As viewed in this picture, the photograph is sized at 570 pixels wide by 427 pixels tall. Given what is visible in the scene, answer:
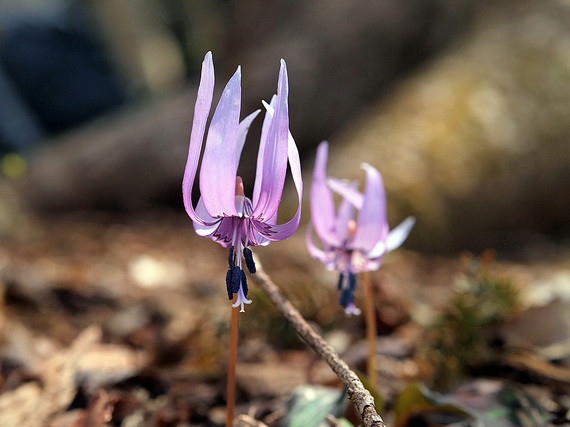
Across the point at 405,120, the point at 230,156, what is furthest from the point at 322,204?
the point at 405,120

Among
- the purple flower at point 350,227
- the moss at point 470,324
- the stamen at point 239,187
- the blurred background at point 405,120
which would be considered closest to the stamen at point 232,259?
the stamen at point 239,187

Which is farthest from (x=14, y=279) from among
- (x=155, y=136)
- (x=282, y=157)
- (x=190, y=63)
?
(x=190, y=63)

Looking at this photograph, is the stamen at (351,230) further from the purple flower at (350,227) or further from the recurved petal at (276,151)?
the recurved petal at (276,151)

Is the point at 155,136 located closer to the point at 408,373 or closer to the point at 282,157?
the point at 408,373

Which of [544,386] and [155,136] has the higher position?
[155,136]

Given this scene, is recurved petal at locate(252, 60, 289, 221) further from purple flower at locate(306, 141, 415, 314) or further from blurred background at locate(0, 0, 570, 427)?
blurred background at locate(0, 0, 570, 427)

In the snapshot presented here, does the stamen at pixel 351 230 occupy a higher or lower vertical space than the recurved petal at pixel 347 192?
lower

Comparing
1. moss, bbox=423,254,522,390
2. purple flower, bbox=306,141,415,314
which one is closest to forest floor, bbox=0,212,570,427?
moss, bbox=423,254,522,390
